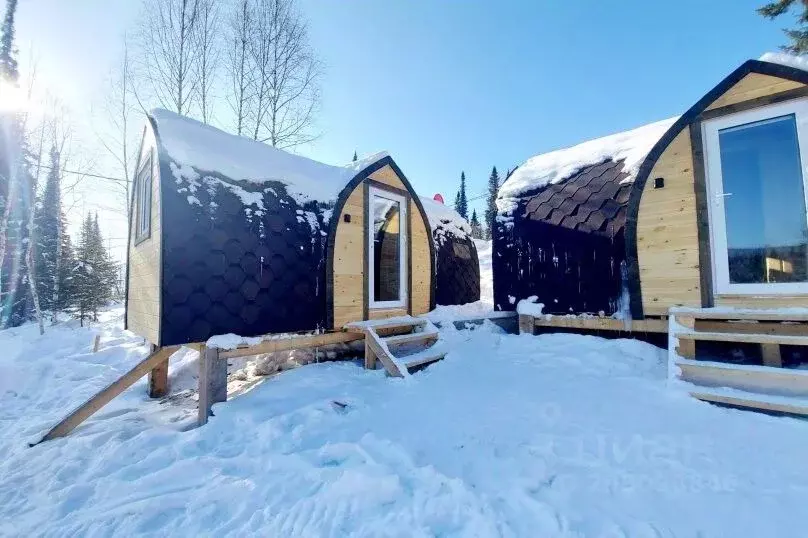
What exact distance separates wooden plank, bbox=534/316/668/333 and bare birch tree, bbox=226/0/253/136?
11.2 m

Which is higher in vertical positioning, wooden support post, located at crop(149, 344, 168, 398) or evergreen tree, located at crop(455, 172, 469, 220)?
evergreen tree, located at crop(455, 172, 469, 220)

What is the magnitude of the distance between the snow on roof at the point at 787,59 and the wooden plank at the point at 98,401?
23.5 ft

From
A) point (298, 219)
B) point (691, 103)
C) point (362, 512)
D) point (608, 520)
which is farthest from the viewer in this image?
point (298, 219)

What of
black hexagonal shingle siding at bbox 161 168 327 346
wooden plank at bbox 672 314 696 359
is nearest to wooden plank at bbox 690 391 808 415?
wooden plank at bbox 672 314 696 359

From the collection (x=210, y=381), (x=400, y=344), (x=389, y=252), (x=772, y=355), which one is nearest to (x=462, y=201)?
(x=389, y=252)

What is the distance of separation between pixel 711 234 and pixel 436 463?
12.5ft

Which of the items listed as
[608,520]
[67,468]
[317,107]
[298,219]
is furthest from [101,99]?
[608,520]

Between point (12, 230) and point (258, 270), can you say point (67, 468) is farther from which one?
point (12, 230)

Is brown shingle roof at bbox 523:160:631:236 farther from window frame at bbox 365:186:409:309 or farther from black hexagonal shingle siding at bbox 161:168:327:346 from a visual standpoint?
black hexagonal shingle siding at bbox 161:168:327:346

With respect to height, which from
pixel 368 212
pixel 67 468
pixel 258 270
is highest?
pixel 368 212

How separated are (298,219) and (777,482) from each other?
469cm

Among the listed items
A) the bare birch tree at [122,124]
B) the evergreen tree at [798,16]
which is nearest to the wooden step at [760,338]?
the evergreen tree at [798,16]

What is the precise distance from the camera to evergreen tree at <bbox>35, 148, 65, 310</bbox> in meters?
14.7

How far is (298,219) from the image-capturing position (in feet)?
14.9
